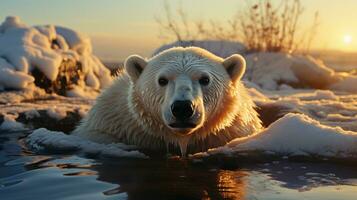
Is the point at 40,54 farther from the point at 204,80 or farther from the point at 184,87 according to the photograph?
the point at 184,87

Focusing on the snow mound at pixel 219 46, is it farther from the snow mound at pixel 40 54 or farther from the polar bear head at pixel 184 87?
the polar bear head at pixel 184 87

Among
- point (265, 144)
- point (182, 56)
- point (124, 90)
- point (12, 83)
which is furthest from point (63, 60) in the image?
point (265, 144)

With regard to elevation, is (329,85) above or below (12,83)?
above

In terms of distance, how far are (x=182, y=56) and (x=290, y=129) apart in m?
1.19

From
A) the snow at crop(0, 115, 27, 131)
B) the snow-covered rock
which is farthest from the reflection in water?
the snow-covered rock

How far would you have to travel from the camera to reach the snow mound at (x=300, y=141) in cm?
434

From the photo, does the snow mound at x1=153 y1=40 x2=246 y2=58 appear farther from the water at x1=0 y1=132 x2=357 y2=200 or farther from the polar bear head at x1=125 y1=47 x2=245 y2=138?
the water at x1=0 y1=132 x2=357 y2=200

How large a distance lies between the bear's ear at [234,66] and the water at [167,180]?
3.47 feet

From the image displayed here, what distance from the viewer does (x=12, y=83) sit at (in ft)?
33.9

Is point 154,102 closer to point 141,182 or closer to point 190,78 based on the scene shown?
point 190,78

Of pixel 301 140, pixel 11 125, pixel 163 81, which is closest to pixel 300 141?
pixel 301 140

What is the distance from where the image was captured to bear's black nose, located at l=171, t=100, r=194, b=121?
13.3 ft

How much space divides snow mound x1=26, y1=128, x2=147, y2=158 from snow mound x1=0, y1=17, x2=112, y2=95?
4808 mm

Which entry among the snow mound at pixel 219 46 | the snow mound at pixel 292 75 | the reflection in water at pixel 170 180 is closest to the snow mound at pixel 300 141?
the reflection in water at pixel 170 180
